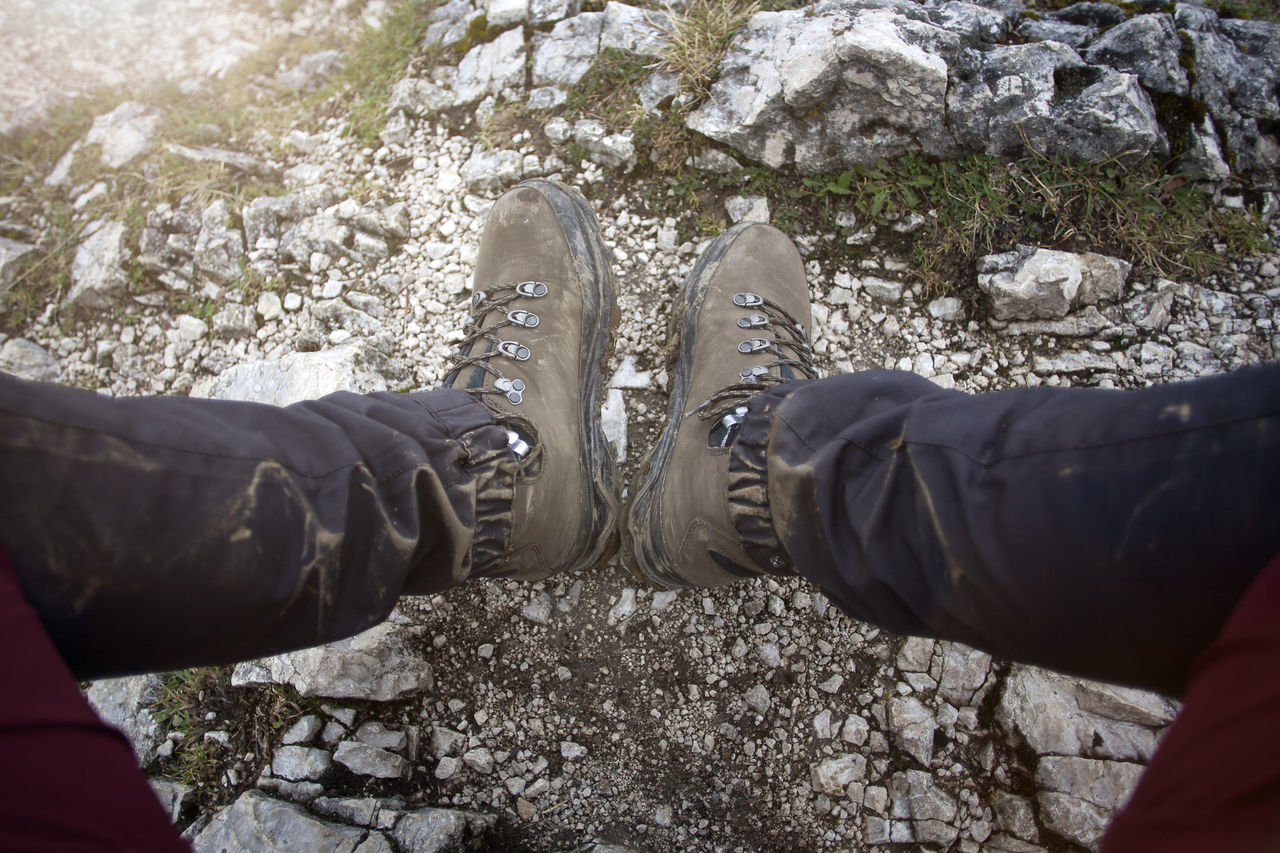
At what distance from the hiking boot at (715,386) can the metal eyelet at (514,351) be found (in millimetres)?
525

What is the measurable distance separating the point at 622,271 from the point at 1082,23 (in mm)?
2039

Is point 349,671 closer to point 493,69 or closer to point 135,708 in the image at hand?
point 135,708

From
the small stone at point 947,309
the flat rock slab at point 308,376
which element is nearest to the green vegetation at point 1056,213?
the small stone at point 947,309

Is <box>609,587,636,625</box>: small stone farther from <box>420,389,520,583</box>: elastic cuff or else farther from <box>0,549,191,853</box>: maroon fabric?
<box>0,549,191,853</box>: maroon fabric

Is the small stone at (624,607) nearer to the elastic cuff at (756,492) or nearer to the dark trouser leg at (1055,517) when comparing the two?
the elastic cuff at (756,492)

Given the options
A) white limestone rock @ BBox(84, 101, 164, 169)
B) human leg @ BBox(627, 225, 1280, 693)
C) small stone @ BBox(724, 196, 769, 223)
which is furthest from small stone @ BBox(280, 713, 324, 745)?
white limestone rock @ BBox(84, 101, 164, 169)

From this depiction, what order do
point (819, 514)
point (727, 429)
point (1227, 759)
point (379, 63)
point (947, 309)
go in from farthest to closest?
point (379, 63)
point (947, 309)
point (727, 429)
point (819, 514)
point (1227, 759)

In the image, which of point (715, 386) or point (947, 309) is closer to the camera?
point (715, 386)

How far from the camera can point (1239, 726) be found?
70 cm

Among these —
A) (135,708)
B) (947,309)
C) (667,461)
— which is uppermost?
(947,309)

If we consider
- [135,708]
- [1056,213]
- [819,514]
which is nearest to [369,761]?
[135,708]

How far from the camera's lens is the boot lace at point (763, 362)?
180 cm

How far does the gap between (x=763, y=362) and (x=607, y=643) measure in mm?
1040

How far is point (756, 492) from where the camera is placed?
1500mm
